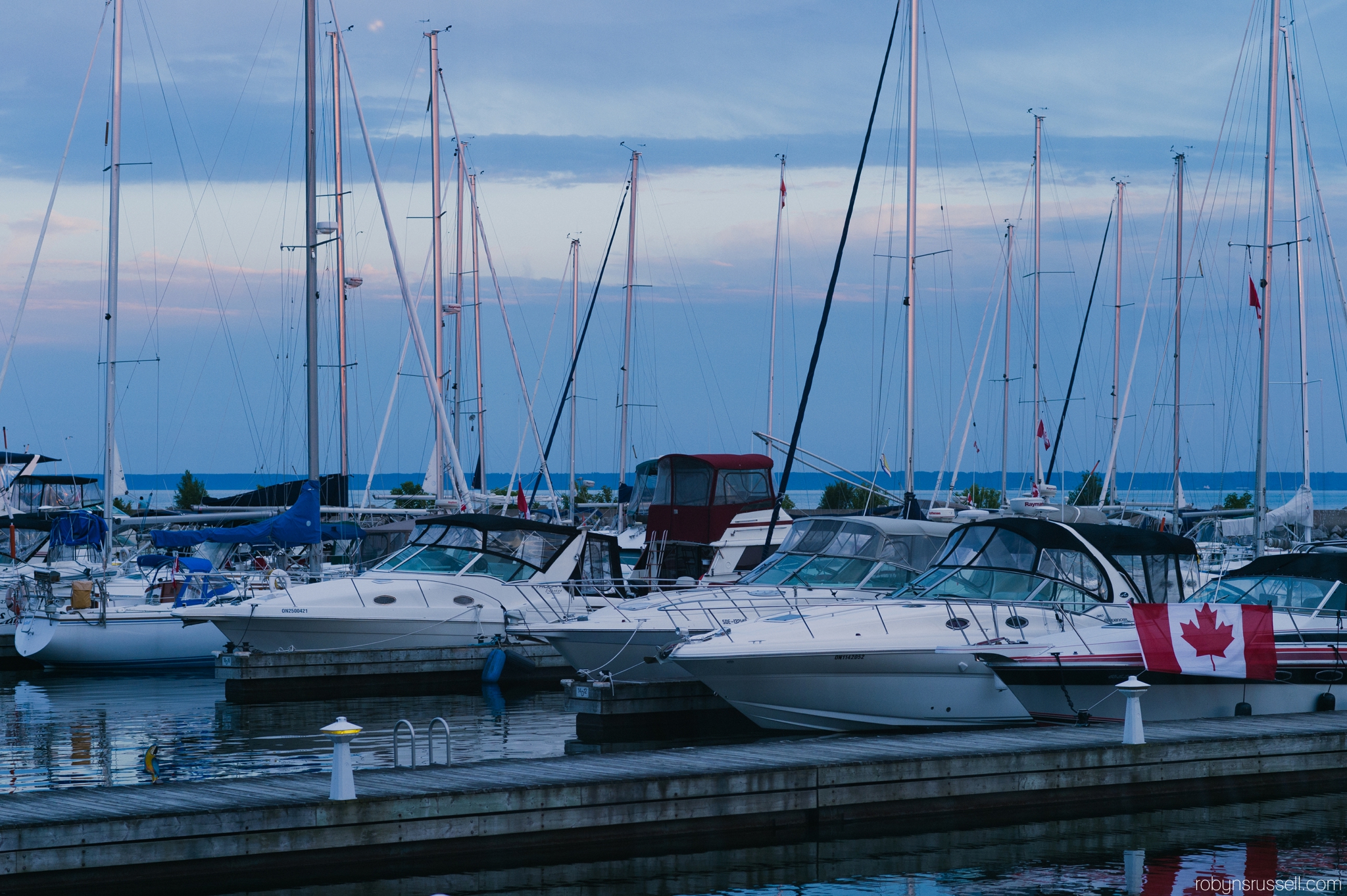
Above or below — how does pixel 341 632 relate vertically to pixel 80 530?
below

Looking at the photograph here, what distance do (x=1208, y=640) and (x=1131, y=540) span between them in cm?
274

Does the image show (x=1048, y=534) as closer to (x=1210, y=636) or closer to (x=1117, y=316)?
(x=1210, y=636)

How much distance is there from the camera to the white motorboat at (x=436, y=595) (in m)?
21.4

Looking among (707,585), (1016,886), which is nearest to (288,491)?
(707,585)

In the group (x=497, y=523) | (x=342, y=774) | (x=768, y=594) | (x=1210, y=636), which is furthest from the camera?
(x=497, y=523)

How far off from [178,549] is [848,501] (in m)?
22.6

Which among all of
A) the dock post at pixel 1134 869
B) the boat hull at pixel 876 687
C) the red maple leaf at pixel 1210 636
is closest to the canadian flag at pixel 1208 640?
the red maple leaf at pixel 1210 636

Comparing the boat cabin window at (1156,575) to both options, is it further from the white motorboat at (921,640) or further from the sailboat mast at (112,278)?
the sailboat mast at (112,278)

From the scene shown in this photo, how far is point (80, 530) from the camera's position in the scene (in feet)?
92.9

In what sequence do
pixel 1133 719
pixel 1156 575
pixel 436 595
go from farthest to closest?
pixel 436 595
pixel 1156 575
pixel 1133 719

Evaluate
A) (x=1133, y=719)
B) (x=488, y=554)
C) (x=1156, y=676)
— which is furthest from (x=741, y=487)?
(x=1133, y=719)

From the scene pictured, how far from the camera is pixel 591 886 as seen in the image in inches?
408

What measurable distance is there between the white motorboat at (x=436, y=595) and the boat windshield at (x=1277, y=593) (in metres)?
8.57

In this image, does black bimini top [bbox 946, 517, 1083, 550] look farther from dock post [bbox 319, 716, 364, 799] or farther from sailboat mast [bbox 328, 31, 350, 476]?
sailboat mast [bbox 328, 31, 350, 476]
